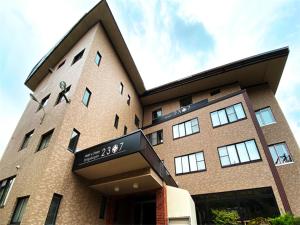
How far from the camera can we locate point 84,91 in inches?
504

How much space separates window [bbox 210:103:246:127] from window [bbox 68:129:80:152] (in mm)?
10122

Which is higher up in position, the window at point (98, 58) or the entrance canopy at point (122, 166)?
the window at point (98, 58)

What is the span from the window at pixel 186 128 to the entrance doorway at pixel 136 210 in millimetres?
6122

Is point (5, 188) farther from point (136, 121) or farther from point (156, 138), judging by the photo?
point (136, 121)

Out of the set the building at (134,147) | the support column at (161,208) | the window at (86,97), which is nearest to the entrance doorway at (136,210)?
the building at (134,147)

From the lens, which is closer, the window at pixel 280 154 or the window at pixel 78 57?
the window at pixel 280 154

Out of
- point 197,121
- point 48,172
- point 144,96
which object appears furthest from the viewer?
point 144,96

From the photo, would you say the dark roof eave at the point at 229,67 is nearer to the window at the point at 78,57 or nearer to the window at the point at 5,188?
the window at the point at 78,57

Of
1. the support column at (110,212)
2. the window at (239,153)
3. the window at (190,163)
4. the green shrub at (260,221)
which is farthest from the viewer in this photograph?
the window at (190,163)

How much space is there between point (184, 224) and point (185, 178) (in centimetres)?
475

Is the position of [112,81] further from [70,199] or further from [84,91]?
[70,199]

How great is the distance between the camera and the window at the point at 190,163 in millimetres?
14180

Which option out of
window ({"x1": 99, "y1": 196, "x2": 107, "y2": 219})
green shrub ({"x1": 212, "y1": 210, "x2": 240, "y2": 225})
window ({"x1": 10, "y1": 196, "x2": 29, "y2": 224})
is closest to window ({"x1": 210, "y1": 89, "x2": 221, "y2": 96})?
green shrub ({"x1": 212, "y1": 210, "x2": 240, "y2": 225})

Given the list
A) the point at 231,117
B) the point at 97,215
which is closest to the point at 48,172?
the point at 97,215
